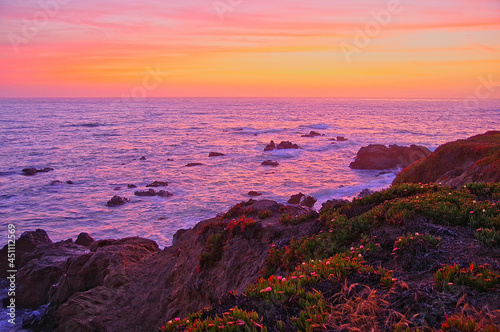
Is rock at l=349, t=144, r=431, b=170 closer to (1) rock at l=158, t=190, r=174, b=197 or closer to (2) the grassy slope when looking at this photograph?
(1) rock at l=158, t=190, r=174, b=197

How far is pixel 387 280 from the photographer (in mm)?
4984

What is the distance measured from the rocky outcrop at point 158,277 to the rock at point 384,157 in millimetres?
31237

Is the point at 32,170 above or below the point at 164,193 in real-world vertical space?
above

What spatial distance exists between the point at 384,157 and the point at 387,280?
40.3 meters

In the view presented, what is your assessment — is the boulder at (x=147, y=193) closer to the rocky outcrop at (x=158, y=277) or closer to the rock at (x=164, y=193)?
the rock at (x=164, y=193)

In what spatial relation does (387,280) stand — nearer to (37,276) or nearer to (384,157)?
(37,276)

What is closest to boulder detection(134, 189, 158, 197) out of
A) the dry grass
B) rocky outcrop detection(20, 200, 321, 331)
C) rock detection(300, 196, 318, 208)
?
rock detection(300, 196, 318, 208)

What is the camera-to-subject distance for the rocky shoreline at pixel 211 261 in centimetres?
675

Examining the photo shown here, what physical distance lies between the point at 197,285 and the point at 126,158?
41.5 meters

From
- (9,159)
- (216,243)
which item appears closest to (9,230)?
(216,243)

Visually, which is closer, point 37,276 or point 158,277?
point 158,277

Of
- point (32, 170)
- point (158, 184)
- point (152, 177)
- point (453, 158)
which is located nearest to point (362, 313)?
point (453, 158)

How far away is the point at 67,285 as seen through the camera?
1345 centimetres

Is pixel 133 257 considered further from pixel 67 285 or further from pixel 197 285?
pixel 197 285
